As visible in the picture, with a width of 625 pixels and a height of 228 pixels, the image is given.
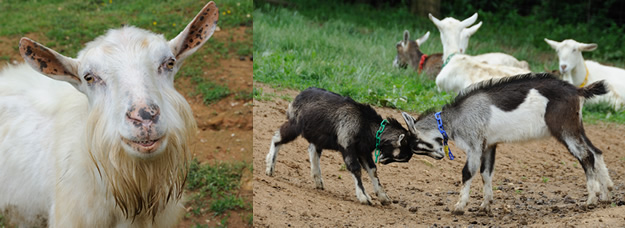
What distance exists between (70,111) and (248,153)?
115 inches

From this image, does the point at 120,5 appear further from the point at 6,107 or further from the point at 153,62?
the point at 153,62

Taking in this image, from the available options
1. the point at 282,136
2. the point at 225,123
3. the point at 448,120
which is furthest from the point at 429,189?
the point at 225,123

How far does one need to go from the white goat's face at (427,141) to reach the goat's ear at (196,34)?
4.72 feet

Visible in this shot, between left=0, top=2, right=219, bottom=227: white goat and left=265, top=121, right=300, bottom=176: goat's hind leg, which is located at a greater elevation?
left=0, top=2, right=219, bottom=227: white goat

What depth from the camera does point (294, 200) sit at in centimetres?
375

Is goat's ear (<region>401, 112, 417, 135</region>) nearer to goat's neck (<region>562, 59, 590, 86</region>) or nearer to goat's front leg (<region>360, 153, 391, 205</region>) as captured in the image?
goat's front leg (<region>360, 153, 391, 205</region>)

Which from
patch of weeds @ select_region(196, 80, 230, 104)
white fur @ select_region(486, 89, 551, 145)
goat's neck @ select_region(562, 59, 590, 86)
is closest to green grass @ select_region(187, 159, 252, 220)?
patch of weeds @ select_region(196, 80, 230, 104)

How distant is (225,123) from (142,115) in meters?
3.84

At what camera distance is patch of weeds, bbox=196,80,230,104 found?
22.1 ft

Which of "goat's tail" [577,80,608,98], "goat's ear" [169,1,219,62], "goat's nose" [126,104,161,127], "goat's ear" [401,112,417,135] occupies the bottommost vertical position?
"goat's ear" [401,112,417,135]

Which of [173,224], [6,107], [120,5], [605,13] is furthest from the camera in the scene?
[605,13]

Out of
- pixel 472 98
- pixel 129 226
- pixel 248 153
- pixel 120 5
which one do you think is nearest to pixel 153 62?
pixel 129 226

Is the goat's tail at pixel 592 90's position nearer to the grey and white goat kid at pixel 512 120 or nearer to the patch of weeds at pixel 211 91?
the grey and white goat kid at pixel 512 120

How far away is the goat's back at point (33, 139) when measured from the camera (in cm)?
332
